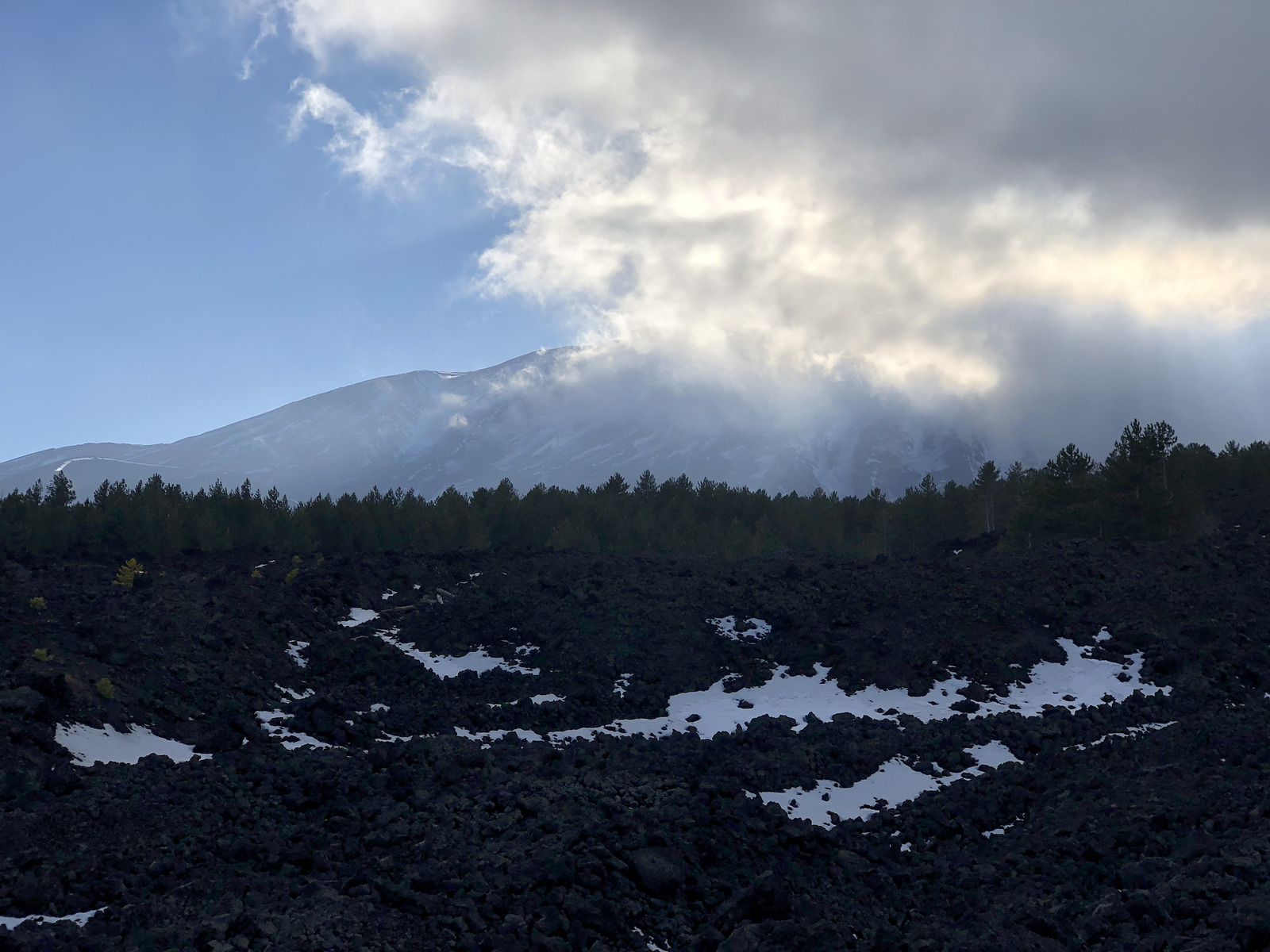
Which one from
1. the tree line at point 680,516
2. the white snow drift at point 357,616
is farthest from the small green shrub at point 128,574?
the tree line at point 680,516

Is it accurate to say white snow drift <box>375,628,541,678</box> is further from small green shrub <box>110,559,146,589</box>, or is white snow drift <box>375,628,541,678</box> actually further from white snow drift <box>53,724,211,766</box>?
small green shrub <box>110,559,146,589</box>

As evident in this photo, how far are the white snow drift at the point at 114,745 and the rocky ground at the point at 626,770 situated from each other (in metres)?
0.18

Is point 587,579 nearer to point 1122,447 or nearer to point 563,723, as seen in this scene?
point 563,723

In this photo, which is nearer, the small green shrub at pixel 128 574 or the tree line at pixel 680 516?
the small green shrub at pixel 128 574

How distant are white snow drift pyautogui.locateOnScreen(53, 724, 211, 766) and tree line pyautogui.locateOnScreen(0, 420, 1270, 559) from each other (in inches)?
1709

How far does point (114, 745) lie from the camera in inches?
750

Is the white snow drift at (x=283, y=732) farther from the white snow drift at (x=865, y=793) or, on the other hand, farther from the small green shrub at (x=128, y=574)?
the small green shrub at (x=128, y=574)

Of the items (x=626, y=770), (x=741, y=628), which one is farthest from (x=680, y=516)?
(x=626, y=770)

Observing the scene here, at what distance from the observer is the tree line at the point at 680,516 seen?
55.9 metres

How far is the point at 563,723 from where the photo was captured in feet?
85.2

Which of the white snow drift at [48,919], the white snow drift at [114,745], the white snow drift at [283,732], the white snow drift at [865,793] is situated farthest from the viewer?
the white snow drift at [283,732]

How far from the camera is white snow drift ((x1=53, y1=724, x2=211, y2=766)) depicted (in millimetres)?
17938

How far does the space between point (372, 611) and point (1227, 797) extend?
1358 inches

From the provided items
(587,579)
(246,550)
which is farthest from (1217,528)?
(246,550)
